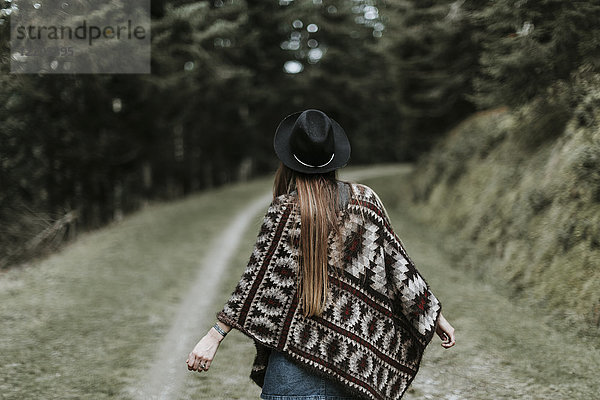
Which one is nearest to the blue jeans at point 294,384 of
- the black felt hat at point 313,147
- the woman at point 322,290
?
the woman at point 322,290

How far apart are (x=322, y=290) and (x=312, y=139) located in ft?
2.14

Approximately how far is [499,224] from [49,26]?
7.83 meters

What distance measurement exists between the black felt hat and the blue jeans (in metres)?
0.84

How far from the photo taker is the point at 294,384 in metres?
2.54

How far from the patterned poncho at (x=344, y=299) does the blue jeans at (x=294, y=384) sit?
5cm

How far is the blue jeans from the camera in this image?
2.54 metres

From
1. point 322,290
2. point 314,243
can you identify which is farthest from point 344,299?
point 314,243

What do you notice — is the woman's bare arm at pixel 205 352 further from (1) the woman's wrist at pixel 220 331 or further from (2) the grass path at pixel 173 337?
(2) the grass path at pixel 173 337

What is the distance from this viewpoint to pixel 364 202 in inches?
102

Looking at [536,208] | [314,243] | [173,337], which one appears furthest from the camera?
[536,208]

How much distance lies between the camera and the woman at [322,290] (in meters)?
2.51

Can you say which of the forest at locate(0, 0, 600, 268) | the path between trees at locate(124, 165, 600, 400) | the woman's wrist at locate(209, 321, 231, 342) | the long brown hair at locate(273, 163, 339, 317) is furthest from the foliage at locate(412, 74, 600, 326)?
the woman's wrist at locate(209, 321, 231, 342)

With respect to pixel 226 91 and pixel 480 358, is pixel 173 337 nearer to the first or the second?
A: pixel 480 358

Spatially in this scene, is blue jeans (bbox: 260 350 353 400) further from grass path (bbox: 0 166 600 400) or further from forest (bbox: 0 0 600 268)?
forest (bbox: 0 0 600 268)
